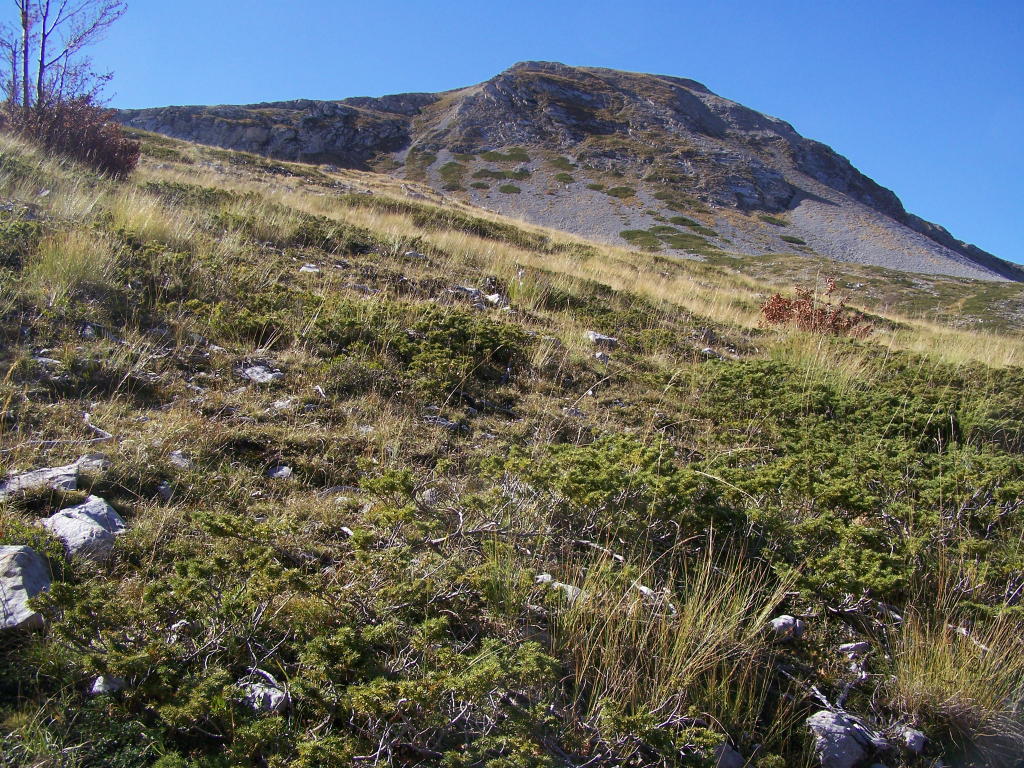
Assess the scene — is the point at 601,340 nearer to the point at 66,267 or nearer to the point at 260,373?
the point at 260,373

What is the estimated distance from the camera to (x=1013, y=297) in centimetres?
2545

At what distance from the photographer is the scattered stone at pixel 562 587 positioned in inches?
99.0

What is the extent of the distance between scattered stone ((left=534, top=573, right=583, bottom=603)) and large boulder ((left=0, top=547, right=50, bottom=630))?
1803 mm

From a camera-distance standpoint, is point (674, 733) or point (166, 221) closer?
point (674, 733)

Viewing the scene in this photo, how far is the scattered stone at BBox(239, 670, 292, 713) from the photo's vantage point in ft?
6.26

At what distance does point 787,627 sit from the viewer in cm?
268

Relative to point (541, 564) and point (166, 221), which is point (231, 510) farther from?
point (166, 221)

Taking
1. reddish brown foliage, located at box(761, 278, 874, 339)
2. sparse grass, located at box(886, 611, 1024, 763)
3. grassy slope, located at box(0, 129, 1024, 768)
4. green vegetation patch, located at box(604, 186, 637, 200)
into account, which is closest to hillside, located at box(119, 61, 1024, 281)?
green vegetation patch, located at box(604, 186, 637, 200)

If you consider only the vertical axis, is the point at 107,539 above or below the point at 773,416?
below

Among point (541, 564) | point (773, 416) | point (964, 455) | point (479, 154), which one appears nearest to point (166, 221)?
point (541, 564)

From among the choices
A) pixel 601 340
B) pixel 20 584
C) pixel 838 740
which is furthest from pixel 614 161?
pixel 20 584

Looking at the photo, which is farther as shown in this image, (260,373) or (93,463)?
(260,373)

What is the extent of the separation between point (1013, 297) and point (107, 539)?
32.5 m

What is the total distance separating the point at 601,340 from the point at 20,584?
5537mm
